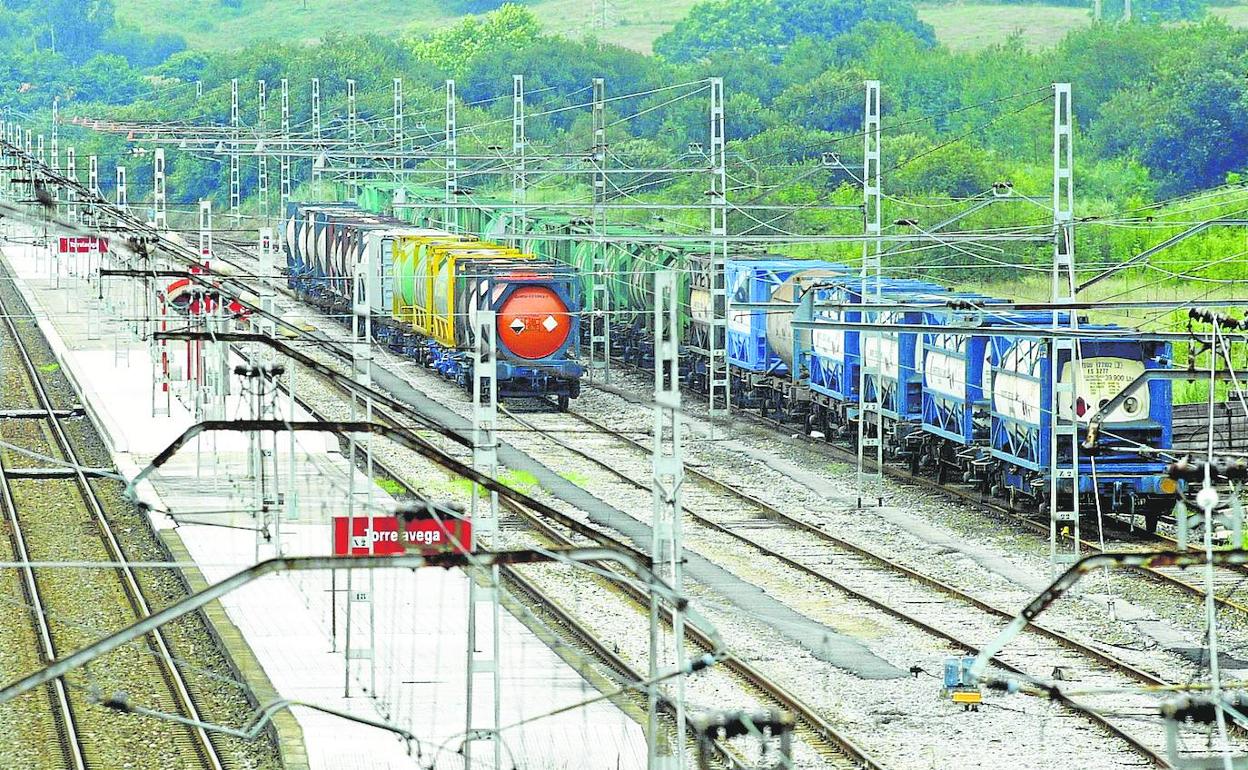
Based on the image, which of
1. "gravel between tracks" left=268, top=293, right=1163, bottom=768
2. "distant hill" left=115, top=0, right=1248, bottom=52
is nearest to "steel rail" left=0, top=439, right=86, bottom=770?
"gravel between tracks" left=268, top=293, right=1163, bottom=768

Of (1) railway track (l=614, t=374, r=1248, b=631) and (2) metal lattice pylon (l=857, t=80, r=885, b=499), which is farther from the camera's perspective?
(2) metal lattice pylon (l=857, t=80, r=885, b=499)

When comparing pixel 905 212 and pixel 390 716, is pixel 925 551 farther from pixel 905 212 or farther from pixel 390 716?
pixel 905 212

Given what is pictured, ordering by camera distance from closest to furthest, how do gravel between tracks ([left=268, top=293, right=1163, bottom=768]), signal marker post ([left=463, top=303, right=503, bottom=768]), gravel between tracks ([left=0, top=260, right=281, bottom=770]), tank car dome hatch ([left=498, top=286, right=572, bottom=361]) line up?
signal marker post ([left=463, top=303, right=503, bottom=768]), gravel between tracks ([left=268, top=293, right=1163, bottom=768]), gravel between tracks ([left=0, top=260, right=281, bottom=770]), tank car dome hatch ([left=498, top=286, right=572, bottom=361])

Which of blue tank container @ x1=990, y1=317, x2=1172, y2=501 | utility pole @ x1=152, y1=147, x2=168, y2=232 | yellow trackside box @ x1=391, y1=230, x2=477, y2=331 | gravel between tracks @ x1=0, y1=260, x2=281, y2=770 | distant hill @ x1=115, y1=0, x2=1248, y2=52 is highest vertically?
distant hill @ x1=115, y1=0, x2=1248, y2=52

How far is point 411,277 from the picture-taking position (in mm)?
47438

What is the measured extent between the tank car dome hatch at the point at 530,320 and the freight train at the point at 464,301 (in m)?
0.02

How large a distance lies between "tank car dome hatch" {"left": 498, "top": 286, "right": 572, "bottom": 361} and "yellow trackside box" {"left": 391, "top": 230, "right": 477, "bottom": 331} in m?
4.81

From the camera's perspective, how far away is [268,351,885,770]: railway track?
59.9 ft

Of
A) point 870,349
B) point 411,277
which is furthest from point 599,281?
point 870,349

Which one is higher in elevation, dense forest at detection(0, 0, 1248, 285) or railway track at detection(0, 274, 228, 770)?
dense forest at detection(0, 0, 1248, 285)

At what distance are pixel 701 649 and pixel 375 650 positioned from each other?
3939 millimetres

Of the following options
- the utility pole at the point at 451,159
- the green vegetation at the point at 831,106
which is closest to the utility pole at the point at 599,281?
the utility pole at the point at 451,159

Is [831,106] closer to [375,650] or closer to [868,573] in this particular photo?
[868,573]

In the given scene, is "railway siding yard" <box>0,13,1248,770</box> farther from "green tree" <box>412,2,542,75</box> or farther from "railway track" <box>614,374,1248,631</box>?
"green tree" <box>412,2,542,75</box>
